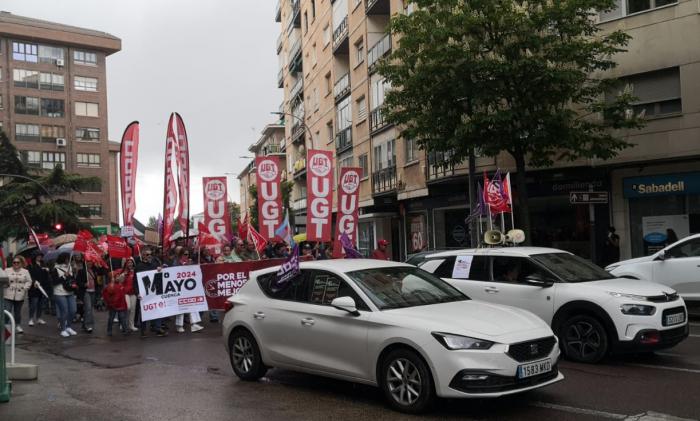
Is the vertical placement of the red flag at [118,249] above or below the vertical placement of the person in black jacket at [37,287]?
above

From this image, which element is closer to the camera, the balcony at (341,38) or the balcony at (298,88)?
the balcony at (341,38)

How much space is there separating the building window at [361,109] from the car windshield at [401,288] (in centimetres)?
2562

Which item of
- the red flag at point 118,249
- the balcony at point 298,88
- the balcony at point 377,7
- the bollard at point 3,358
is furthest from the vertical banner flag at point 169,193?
the balcony at point 298,88

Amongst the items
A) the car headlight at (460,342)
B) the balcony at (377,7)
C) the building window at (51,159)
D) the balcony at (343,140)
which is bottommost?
the car headlight at (460,342)

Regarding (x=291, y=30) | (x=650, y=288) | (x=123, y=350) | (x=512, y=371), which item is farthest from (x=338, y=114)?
(x=512, y=371)

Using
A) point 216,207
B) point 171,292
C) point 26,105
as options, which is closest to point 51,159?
point 26,105

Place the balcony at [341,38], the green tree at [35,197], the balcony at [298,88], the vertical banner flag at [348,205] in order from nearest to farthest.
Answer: the vertical banner flag at [348,205], the balcony at [341,38], the green tree at [35,197], the balcony at [298,88]

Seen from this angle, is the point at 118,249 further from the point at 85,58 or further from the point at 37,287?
the point at 85,58

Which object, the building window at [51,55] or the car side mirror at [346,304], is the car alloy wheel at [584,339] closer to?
the car side mirror at [346,304]

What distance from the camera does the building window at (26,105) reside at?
6975cm

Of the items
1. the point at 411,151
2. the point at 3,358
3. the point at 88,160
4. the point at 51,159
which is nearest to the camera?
the point at 3,358

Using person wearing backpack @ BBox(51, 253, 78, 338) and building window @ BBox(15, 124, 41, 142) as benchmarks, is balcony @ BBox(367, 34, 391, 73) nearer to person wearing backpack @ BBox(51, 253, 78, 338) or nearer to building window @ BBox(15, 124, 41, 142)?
person wearing backpack @ BBox(51, 253, 78, 338)

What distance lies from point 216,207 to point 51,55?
203 ft

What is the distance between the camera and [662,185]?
61.5ft
